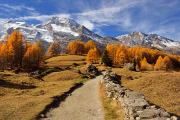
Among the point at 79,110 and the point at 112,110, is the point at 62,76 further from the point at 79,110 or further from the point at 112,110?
the point at 112,110

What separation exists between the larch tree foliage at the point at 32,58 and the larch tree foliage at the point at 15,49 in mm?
2913

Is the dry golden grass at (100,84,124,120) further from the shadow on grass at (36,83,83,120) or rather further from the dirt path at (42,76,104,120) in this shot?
the shadow on grass at (36,83,83,120)

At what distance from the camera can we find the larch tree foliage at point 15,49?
169375mm

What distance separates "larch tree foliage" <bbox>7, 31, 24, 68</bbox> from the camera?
169 m

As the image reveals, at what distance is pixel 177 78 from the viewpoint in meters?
77.1

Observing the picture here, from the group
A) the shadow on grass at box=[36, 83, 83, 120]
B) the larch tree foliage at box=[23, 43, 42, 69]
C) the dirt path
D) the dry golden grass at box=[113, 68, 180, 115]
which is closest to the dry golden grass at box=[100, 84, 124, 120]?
the dirt path

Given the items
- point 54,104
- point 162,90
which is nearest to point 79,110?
point 54,104

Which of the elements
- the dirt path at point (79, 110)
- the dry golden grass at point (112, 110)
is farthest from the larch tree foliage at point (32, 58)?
the dry golden grass at point (112, 110)

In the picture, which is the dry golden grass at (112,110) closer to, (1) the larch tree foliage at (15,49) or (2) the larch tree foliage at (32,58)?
(1) the larch tree foliage at (15,49)

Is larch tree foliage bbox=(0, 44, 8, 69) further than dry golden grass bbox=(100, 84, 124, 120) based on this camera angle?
Yes

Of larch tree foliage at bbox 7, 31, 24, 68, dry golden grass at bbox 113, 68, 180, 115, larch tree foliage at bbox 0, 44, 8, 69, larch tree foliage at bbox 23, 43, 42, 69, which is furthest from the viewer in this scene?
larch tree foliage at bbox 23, 43, 42, 69

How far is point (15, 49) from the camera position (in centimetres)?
17125

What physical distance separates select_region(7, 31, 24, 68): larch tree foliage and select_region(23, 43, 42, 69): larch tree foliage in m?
2.91

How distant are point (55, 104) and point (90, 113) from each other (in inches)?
373
